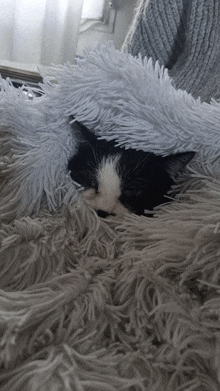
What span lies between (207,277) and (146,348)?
76mm

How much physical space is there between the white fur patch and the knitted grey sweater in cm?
31

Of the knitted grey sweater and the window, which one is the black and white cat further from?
the window

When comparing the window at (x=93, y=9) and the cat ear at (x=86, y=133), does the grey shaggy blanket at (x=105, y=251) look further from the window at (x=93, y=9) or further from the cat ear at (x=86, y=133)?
the window at (x=93, y=9)

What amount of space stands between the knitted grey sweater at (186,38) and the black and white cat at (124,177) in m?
0.29

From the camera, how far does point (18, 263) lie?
351 mm

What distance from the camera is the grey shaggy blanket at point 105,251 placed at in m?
0.25

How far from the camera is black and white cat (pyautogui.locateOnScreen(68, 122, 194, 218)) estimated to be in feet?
1.27

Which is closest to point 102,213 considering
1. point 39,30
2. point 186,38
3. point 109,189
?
point 109,189

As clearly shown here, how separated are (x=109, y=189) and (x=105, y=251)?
69 millimetres

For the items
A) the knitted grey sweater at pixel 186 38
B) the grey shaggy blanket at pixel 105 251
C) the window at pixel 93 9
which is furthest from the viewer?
the window at pixel 93 9

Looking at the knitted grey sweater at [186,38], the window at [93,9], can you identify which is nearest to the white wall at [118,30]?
the window at [93,9]

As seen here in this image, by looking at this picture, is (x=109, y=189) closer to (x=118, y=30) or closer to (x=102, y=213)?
(x=102, y=213)

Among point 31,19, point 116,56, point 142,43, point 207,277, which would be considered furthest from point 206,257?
point 31,19

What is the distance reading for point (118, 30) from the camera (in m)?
1.39
